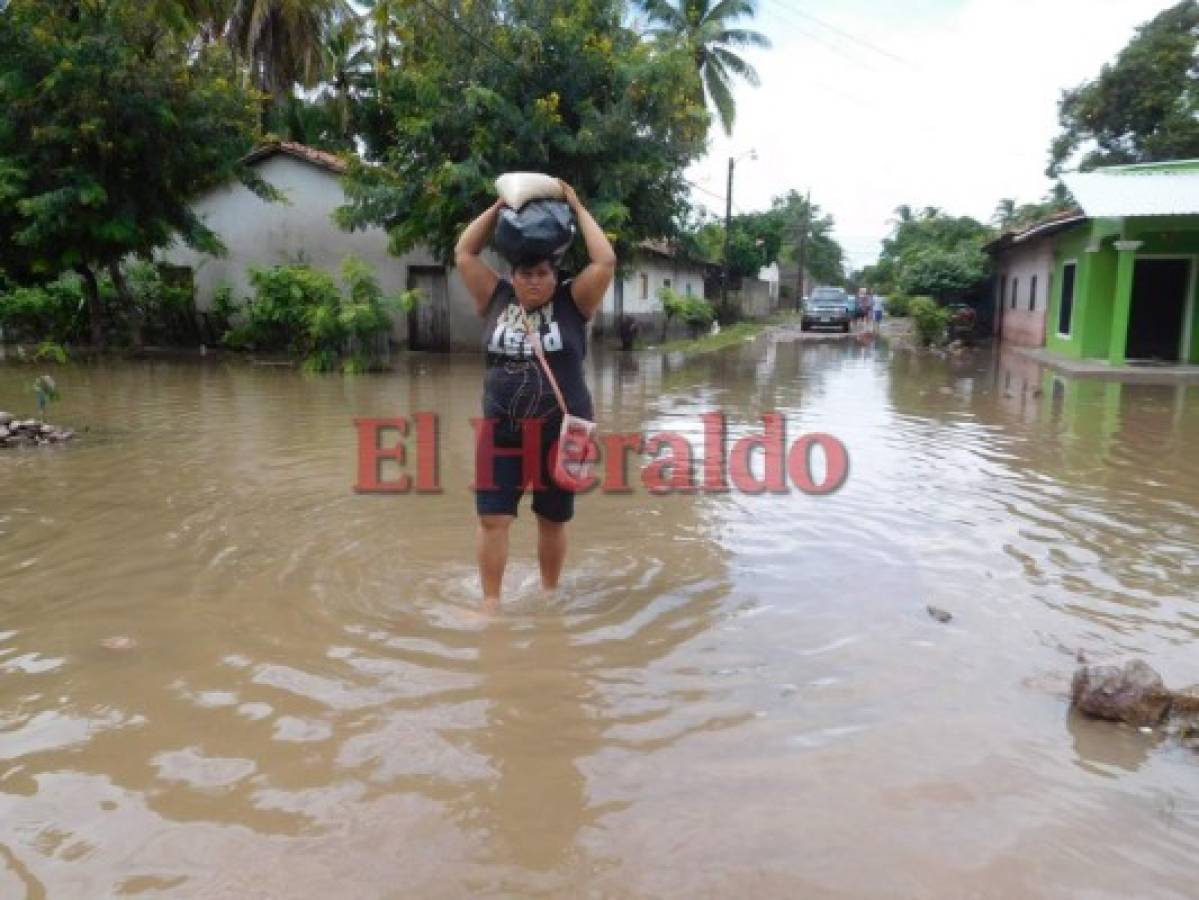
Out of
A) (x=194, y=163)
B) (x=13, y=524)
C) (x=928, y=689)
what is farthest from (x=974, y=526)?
(x=194, y=163)

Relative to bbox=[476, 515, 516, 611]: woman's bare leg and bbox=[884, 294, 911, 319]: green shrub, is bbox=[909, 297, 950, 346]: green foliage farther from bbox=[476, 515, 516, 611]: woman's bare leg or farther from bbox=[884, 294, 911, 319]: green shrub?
bbox=[476, 515, 516, 611]: woman's bare leg

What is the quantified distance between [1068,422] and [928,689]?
326 inches

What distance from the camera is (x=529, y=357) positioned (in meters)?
3.74

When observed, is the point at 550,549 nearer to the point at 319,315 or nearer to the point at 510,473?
the point at 510,473

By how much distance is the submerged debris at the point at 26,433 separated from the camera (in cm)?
777

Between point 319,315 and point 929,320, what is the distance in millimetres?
16669

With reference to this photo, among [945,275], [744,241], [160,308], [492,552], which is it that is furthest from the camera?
[744,241]

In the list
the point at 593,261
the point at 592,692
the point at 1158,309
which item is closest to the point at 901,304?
the point at 1158,309

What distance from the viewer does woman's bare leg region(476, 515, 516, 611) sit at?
3904 mm

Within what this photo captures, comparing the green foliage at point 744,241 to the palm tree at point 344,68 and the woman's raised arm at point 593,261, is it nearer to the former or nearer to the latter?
the palm tree at point 344,68

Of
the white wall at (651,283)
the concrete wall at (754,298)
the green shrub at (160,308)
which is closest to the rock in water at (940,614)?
the green shrub at (160,308)

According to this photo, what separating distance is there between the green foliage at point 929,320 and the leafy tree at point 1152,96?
10.3m

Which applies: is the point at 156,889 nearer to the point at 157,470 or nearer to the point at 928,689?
the point at 928,689

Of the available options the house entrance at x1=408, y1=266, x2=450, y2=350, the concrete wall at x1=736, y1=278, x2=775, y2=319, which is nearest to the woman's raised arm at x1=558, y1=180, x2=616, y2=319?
the house entrance at x1=408, y1=266, x2=450, y2=350
